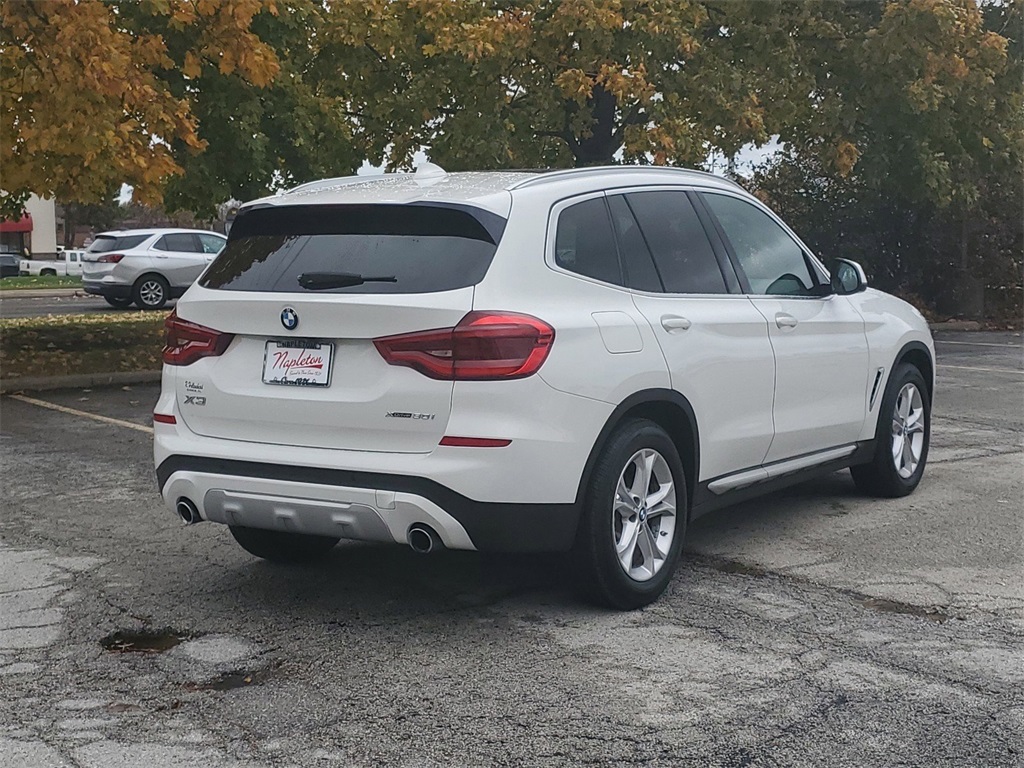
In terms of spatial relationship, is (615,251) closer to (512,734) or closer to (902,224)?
(512,734)

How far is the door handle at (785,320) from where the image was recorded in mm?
6570

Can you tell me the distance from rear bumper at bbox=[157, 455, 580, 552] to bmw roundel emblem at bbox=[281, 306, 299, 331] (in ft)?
1.75

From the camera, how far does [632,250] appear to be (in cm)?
583

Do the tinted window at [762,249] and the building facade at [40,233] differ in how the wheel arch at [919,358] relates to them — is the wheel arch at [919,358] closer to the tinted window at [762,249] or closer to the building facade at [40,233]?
the tinted window at [762,249]

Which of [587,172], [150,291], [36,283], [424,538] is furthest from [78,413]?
[36,283]

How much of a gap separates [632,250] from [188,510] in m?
2.14

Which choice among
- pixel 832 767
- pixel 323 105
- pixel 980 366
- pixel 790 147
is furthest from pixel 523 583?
pixel 790 147

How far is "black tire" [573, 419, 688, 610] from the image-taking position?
5211 millimetres

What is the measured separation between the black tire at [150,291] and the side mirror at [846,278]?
2137 centimetres

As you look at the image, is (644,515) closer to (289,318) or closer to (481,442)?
(481,442)

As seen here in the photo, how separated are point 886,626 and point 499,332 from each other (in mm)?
1870

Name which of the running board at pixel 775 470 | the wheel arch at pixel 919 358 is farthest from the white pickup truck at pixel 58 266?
the running board at pixel 775 470

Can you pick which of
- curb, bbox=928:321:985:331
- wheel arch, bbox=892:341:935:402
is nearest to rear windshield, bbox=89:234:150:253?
curb, bbox=928:321:985:331

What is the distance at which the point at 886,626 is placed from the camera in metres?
5.21
